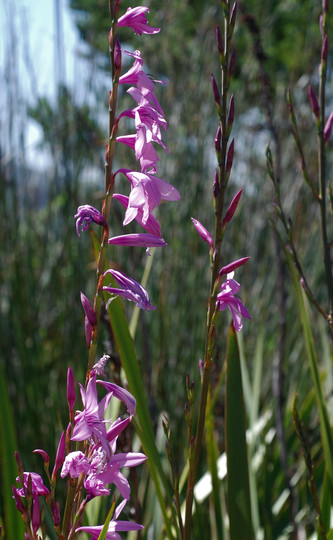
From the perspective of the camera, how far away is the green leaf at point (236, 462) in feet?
1.30

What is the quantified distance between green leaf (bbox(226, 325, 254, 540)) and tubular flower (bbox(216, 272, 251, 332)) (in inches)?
1.4

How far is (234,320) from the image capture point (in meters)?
0.38

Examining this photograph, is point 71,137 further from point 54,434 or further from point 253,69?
point 54,434

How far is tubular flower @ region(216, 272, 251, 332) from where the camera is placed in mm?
367

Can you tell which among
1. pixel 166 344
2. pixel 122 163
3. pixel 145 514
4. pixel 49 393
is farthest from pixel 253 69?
pixel 145 514

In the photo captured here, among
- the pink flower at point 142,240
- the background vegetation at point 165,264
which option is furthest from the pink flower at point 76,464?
the background vegetation at point 165,264

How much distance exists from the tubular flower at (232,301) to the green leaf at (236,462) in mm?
35

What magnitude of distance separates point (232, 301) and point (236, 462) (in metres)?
0.12

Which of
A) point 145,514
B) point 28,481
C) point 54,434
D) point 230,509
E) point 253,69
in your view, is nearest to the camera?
point 28,481

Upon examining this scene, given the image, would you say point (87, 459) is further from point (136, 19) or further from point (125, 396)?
point (136, 19)

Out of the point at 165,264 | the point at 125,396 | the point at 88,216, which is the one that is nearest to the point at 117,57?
the point at 88,216

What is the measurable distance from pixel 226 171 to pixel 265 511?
2.19 ft

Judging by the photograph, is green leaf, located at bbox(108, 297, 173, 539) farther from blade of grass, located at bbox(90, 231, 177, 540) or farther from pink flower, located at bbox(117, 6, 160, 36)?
pink flower, located at bbox(117, 6, 160, 36)

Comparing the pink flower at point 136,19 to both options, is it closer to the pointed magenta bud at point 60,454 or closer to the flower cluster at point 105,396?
the flower cluster at point 105,396
